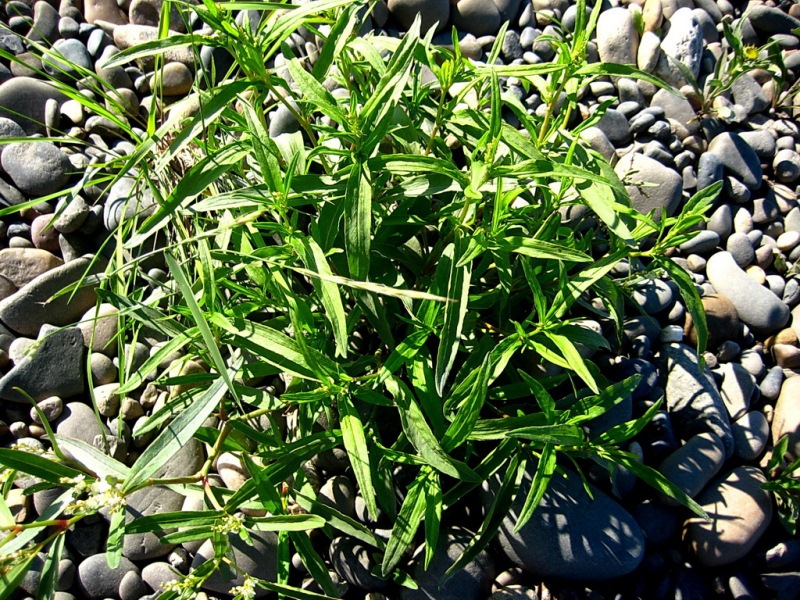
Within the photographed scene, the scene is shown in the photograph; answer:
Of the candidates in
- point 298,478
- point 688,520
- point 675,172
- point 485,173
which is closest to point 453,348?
point 485,173

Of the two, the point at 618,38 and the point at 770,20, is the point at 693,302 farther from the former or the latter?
the point at 770,20

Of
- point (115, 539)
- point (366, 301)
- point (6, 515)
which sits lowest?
point (115, 539)

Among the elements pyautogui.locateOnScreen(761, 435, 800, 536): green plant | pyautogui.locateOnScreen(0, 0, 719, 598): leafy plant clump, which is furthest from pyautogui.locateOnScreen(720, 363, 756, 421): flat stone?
pyautogui.locateOnScreen(0, 0, 719, 598): leafy plant clump

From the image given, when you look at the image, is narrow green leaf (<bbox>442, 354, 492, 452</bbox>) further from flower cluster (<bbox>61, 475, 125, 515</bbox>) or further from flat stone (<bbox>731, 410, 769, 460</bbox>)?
flat stone (<bbox>731, 410, 769, 460</bbox>)

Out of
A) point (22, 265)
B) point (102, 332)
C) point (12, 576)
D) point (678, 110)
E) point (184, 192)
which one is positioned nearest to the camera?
point (12, 576)

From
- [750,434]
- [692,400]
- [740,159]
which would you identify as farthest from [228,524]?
[740,159]
